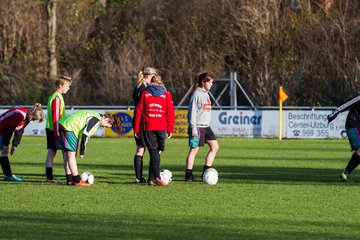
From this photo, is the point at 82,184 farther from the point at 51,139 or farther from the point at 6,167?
the point at 6,167

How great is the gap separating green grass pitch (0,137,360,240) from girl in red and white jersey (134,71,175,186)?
1.81 ft

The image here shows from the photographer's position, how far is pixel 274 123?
1400 inches

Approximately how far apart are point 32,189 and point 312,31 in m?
35.1

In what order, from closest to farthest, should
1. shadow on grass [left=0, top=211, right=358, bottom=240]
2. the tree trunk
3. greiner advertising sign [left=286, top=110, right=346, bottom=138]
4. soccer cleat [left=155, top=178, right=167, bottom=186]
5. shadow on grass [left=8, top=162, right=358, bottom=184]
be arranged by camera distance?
shadow on grass [left=0, top=211, right=358, bottom=240] → soccer cleat [left=155, top=178, right=167, bottom=186] → shadow on grass [left=8, top=162, right=358, bottom=184] → greiner advertising sign [left=286, top=110, right=346, bottom=138] → the tree trunk

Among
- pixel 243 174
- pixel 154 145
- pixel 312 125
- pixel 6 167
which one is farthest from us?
pixel 312 125

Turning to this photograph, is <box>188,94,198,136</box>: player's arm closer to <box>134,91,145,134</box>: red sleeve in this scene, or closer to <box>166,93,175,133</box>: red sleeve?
<box>166,93,175,133</box>: red sleeve

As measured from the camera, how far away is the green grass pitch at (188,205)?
10312 millimetres

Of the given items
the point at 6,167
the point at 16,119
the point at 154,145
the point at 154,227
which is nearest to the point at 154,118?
the point at 154,145

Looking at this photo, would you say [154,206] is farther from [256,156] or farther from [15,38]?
[15,38]

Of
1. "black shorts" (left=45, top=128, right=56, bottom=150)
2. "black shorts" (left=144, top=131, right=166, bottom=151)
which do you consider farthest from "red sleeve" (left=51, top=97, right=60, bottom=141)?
"black shorts" (left=144, top=131, right=166, bottom=151)

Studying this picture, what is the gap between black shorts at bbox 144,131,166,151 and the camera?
1526 centimetres

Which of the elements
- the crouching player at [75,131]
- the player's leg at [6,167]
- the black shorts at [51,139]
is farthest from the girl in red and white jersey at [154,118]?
the player's leg at [6,167]

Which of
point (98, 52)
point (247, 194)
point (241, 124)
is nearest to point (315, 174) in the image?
point (247, 194)

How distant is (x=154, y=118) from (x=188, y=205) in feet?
9.48
